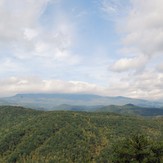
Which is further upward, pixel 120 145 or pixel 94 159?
pixel 120 145

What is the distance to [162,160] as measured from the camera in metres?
70.9

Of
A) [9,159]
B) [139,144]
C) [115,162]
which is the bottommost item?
[9,159]

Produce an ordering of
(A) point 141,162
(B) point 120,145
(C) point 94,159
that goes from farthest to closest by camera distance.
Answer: (C) point 94,159 → (B) point 120,145 → (A) point 141,162

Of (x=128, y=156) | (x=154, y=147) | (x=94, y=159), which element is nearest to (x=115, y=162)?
(x=128, y=156)

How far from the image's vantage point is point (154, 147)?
7131 cm

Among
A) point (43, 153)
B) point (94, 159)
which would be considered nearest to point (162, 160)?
point (94, 159)

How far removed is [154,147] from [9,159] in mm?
142542

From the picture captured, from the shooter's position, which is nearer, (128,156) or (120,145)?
(128,156)

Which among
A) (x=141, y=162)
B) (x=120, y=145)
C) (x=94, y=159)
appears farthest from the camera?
(x=94, y=159)

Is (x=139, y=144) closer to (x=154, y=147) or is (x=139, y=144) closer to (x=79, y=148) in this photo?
(x=154, y=147)

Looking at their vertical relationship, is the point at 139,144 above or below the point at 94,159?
above

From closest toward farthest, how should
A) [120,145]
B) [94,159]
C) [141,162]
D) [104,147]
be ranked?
[141,162] < [120,145] < [94,159] < [104,147]

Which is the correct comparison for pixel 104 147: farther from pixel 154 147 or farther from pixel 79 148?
pixel 154 147

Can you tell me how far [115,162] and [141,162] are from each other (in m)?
6.97
